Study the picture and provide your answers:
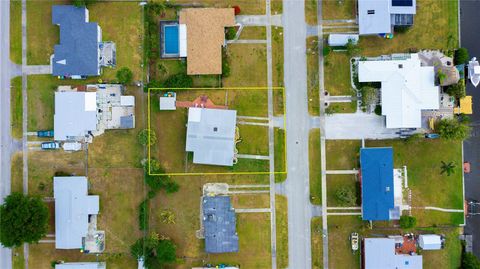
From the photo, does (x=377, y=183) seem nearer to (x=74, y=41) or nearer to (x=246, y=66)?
(x=246, y=66)

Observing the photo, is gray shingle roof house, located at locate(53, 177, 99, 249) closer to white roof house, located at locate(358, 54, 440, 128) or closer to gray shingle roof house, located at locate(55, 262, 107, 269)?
gray shingle roof house, located at locate(55, 262, 107, 269)

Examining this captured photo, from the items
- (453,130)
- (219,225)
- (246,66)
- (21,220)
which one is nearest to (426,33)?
(453,130)

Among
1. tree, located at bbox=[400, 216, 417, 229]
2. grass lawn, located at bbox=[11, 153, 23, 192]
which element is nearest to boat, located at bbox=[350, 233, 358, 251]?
tree, located at bbox=[400, 216, 417, 229]

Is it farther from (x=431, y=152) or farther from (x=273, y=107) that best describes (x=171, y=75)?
(x=431, y=152)

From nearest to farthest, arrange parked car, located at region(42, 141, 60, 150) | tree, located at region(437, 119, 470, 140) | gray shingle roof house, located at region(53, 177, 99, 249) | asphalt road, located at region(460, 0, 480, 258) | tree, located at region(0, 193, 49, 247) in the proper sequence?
tree, located at region(0, 193, 49, 247) → tree, located at region(437, 119, 470, 140) → gray shingle roof house, located at region(53, 177, 99, 249) → parked car, located at region(42, 141, 60, 150) → asphalt road, located at region(460, 0, 480, 258)

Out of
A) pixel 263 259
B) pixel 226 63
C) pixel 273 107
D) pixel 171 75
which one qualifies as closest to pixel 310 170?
pixel 273 107
